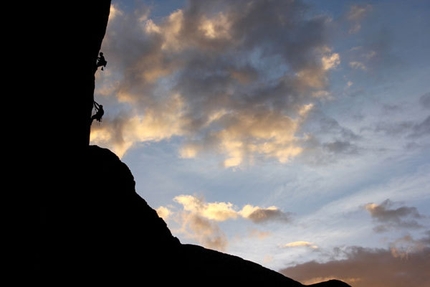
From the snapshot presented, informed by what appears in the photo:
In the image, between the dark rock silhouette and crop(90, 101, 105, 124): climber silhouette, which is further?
crop(90, 101, 105, 124): climber silhouette

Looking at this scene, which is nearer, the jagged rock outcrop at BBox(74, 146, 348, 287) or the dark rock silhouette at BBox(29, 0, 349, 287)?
the dark rock silhouette at BBox(29, 0, 349, 287)

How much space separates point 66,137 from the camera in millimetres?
16844

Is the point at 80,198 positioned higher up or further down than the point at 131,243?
higher up

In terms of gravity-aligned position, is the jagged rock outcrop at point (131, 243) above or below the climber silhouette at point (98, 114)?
below

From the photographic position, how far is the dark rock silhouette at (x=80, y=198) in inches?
551

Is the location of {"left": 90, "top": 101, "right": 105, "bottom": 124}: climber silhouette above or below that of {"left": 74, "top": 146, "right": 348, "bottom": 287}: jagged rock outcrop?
above

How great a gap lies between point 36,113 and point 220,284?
2271 cm

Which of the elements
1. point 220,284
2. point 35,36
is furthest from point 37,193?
point 220,284

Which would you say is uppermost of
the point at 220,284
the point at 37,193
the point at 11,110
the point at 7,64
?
the point at 7,64

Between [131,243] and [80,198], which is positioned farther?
[131,243]

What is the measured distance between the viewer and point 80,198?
1998 centimetres

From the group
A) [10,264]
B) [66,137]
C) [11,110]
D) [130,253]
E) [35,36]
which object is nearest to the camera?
[10,264]

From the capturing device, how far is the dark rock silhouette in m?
14.0

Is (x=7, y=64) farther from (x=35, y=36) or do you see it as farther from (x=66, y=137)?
(x=66, y=137)
